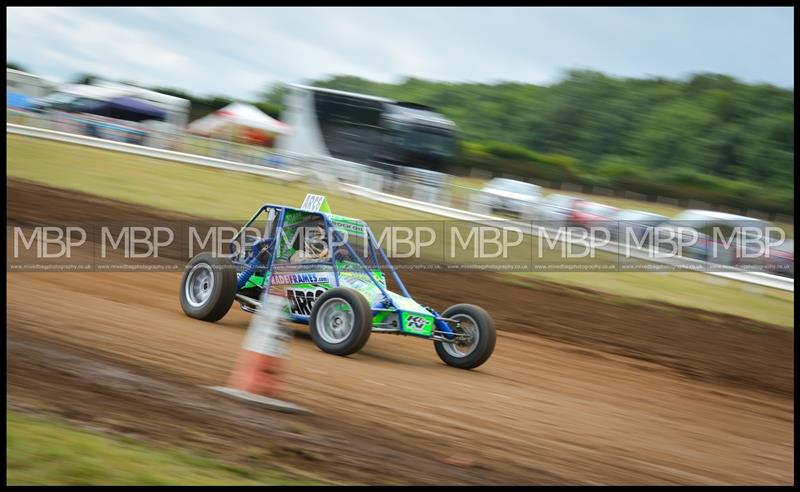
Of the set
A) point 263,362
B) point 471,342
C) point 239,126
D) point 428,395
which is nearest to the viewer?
point 263,362

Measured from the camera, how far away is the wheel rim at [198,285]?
10000mm

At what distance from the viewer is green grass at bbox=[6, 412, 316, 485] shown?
14.3 ft

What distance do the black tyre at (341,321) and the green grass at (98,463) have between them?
3508 mm

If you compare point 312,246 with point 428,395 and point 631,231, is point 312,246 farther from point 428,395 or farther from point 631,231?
point 631,231

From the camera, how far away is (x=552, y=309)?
44.8 feet

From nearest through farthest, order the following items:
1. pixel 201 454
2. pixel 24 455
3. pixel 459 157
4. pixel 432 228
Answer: pixel 24 455 → pixel 201 454 → pixel 432 228 → pixel 459 157

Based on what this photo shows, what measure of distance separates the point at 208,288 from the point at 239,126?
23473mm

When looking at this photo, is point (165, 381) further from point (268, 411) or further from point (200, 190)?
point (200, 190)

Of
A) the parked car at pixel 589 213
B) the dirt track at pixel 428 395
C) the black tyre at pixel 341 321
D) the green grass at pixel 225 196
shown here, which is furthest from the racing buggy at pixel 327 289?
the parked car at pixel 589 213

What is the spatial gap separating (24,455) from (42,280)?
696cm

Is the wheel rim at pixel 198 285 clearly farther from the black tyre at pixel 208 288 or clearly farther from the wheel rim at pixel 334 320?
the wheel rim at pixel 334 320

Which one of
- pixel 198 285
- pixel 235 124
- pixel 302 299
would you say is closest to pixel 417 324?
pixel 302 299

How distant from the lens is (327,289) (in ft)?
30.2

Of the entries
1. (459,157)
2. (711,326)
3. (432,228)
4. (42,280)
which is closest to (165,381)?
(42,280)
